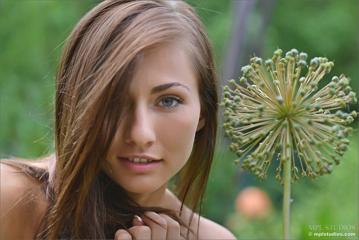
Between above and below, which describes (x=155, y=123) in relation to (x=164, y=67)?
below

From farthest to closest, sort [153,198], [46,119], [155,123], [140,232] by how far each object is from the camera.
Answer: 1. [46,119]
2. [153,198]
3. [140,232]
4. [155,123]

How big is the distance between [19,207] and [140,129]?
48 centimetres

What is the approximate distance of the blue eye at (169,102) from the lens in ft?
4.82

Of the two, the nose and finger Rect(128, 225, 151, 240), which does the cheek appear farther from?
finger Rect(128, 225, 151, 240)

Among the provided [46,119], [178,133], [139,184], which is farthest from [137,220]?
[46,119]

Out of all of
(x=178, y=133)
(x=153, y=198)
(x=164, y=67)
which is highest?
(x=164, y=67)

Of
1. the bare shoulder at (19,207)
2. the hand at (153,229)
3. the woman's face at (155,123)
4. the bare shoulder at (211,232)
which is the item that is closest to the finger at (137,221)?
the hand at (153,229)

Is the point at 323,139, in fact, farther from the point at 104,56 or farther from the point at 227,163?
the point at 227,163

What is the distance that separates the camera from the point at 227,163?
452 cm

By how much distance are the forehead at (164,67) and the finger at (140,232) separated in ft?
1.04

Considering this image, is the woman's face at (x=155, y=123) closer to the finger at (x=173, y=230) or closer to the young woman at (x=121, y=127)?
the young woman at (x=121, y=127)

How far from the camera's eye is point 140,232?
155 cm

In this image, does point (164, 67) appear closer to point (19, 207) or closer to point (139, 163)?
point (139, 163)

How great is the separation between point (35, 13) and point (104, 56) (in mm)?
2706
